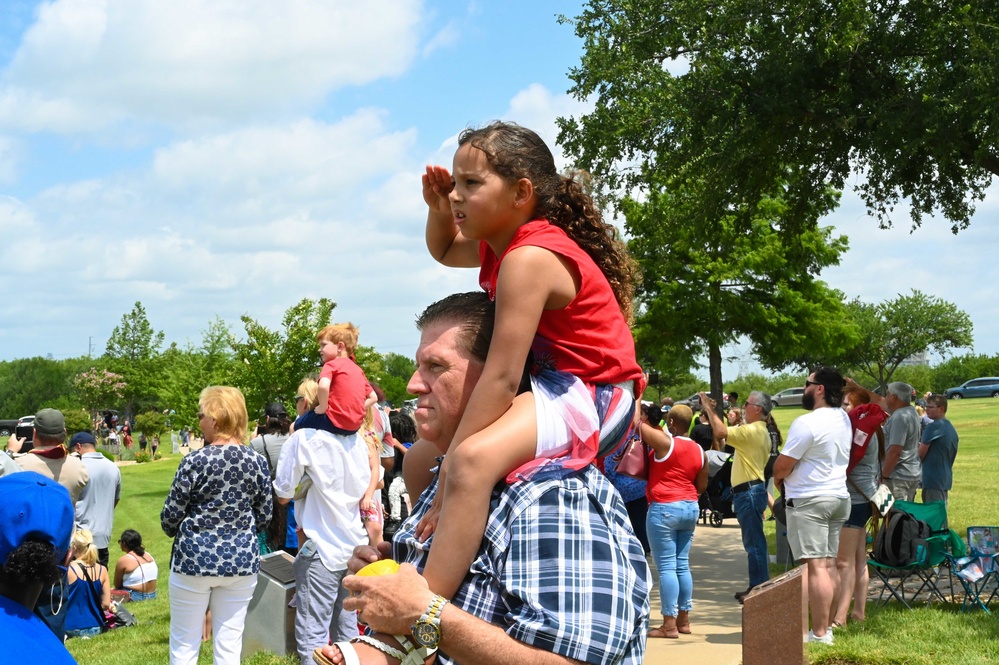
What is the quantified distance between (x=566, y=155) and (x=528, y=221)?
37.5 ft

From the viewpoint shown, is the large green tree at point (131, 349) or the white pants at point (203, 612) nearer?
the white pants at point (203, 612)

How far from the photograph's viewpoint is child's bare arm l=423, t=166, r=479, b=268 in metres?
2.96

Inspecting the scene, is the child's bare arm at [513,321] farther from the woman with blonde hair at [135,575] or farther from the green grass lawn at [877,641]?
the woman with blonde hair at [135,575]

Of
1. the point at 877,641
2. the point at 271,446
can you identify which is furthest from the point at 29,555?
the point at 877,641

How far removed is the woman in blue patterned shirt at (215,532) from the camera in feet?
20.8

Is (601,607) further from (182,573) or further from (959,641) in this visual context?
(959,641)

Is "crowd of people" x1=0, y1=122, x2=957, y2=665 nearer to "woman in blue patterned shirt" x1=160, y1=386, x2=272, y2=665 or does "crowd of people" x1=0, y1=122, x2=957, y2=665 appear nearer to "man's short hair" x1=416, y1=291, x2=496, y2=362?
"man's short hair" x1=416, y1=291, x2=496, y2=362

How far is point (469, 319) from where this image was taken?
7.65 ft

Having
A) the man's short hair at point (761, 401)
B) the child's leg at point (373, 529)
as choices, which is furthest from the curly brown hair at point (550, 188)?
the man's short hair at point (761, 401)

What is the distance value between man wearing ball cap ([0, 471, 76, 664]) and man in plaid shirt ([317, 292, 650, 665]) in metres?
1.43

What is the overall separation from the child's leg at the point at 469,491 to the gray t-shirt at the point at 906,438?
1088 centimetres

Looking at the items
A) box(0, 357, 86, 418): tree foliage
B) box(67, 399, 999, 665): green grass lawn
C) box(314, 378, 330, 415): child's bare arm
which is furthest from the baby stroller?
box(0, 357, 86, 418): tree foliage

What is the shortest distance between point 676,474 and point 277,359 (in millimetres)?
18508

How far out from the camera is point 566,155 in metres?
13.8
